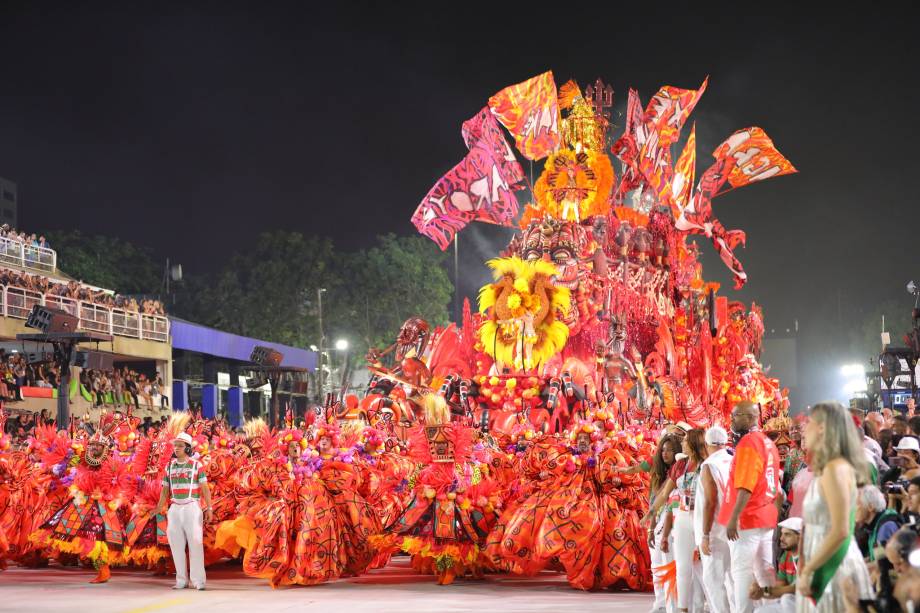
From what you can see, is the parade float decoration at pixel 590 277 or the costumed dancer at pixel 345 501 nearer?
the costumed dancer at pixel 345 501

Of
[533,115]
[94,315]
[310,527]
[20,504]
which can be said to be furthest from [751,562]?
[94,315]

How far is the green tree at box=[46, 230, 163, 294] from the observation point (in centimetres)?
5191

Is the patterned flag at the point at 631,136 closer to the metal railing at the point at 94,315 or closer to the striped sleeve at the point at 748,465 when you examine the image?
the metal railing at the point at 94,315

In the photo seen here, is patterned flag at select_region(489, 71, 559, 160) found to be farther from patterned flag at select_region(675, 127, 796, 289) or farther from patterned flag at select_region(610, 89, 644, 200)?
patterned flag at select_region(675, 127, 796, 289)

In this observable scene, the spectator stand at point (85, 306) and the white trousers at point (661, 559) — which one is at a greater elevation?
the spectator stand at point (85, 306)

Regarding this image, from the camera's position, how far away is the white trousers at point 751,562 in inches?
282

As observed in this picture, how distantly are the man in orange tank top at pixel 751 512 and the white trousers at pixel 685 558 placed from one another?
118 centimetres

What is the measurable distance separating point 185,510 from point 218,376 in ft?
113

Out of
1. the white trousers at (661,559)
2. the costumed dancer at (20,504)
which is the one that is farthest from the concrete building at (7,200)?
→ the white trousers at (661,559)

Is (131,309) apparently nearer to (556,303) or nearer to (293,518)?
(556,303)

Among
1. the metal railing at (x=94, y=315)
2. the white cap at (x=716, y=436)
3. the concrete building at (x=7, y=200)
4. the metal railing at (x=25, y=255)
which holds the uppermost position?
the concrete building at (x=7, y=200)

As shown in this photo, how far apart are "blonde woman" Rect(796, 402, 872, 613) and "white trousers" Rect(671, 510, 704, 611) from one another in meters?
3.25

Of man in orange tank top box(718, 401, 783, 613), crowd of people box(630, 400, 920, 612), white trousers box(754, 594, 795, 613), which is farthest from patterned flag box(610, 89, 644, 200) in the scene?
white trousers box(754, 594, 795, 613)

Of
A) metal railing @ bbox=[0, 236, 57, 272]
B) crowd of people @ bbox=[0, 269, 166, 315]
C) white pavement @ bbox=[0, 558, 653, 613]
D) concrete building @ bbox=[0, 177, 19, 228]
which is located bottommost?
white pavement @ bbox=[0, 558, 653, 613]
